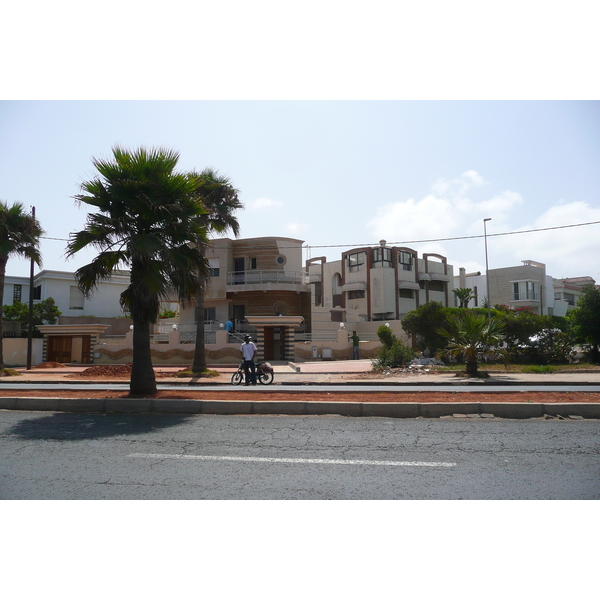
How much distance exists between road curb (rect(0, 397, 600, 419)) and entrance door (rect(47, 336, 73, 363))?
72.4 ft

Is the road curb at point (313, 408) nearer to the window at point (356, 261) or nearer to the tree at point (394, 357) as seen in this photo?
the tree at point (394, 357)

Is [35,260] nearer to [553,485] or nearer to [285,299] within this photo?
[285,299]

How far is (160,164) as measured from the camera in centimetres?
1205

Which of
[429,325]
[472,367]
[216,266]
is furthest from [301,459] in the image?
[216,266]

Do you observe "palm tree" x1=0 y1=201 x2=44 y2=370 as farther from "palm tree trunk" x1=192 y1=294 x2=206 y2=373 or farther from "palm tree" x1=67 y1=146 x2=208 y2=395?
"palm tree" x1=67 y1=146 x2=208 y2=395

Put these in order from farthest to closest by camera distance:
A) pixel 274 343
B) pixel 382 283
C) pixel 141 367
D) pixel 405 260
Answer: pixel 405 260 → pixel 382 283 → pixel 274 343 → pixel 141 367

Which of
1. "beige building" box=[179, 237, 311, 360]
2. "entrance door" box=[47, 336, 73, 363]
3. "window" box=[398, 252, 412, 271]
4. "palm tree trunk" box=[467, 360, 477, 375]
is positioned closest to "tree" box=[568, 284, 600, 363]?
"palm tree trunk" box=[467, 360, 477, 375]

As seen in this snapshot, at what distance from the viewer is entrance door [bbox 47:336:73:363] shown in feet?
105

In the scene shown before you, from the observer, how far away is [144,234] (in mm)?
12102

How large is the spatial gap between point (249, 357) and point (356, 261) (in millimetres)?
34721

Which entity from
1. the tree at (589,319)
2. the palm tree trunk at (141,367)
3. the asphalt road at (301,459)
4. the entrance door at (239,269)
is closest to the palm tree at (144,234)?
the palm tree trunk at (141,367)

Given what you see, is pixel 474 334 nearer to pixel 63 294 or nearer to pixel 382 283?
pixel 382 283

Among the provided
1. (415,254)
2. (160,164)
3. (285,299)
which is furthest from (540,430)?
(415,254)

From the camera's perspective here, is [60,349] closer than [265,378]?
→ No
